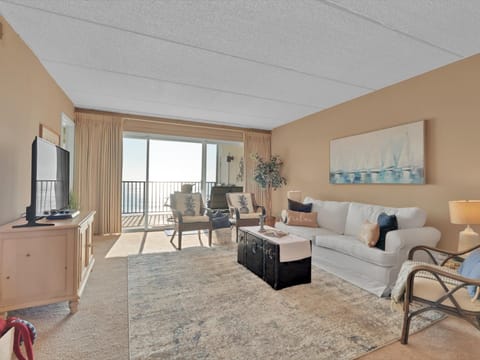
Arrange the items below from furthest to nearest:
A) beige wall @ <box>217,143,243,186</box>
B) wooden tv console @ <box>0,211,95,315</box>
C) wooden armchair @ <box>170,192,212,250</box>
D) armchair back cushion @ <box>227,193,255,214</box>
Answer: beige wall @ <box>217,143,243,186</box> < armchair back cushion @ <box>227,193,255,214</box> < wooden armchair @ <box>170,192,212,250</box> < wooden tv console @ <box>0,211,95,315</box>

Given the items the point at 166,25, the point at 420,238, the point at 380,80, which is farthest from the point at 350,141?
the point at 166,25

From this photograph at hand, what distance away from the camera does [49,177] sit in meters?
2.35

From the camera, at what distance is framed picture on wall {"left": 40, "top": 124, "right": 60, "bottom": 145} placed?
2.98 m

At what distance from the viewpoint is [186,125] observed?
5.64 m

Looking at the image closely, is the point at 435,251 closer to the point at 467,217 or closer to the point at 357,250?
the point at 467,217

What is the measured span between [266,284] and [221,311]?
721mm

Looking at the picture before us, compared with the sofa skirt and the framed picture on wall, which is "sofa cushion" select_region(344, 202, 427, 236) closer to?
the sofa skirt

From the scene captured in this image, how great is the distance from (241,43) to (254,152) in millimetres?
4028

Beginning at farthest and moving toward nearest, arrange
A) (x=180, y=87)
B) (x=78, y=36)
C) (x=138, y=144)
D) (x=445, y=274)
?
(x=138, y=144) < (x=180, y=87) < (x=78, y=36) < (x=445, y=274)

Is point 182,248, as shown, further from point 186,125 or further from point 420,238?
point 420,238

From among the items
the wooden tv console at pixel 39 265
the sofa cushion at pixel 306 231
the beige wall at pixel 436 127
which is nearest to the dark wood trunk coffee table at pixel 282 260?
the sofa cushion at pixel 306 231

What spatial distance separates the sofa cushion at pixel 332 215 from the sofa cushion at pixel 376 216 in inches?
4.0

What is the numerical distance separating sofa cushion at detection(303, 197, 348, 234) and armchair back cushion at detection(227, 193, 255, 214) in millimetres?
1528

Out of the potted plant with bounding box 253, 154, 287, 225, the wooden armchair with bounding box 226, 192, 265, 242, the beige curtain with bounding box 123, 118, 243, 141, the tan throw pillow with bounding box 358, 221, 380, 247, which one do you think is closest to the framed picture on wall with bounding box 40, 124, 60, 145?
the beige curtain with bounding box 123, 118, 243, 141
